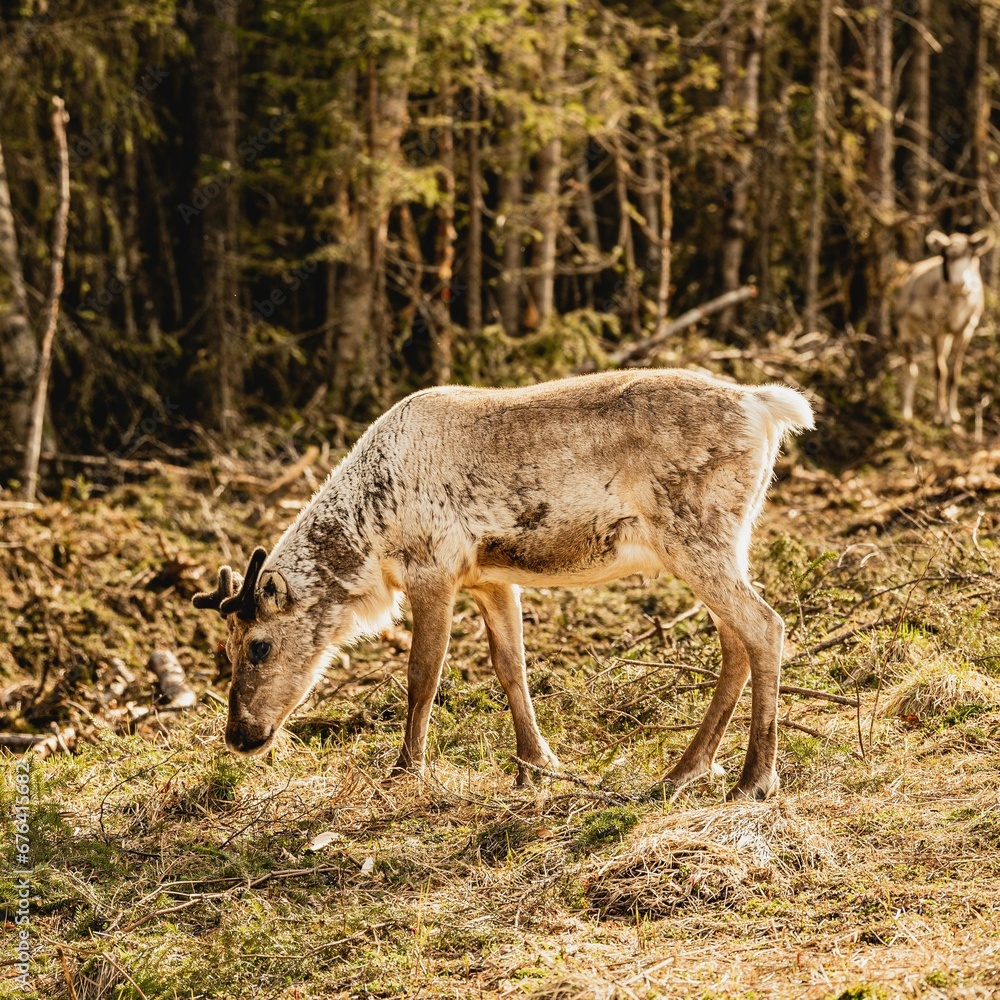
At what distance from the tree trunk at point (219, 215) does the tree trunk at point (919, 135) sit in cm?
1021

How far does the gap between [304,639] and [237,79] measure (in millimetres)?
10745

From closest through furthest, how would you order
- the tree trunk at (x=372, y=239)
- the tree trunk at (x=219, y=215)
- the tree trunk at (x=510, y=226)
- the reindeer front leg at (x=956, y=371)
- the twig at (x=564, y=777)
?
1. the twig at (x=564, y=777)
2. the tree trunk at (x=372, y=239)
3. the tree trunk at (x=219, y=215)
4. the tree trunk at (x=510, y=226)
5. the reindeer front leg at (x=956, y=371)

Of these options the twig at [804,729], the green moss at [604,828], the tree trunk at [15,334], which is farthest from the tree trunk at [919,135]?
the green moss at [604,828]

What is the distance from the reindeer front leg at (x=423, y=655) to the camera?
22.1 ft

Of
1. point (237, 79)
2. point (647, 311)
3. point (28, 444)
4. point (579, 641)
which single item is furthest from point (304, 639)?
point (647, 311)

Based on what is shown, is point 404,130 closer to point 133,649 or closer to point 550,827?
point 133,649

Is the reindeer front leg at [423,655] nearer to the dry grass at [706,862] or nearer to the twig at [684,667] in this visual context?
the twig at [684,667]

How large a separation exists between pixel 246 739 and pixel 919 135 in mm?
18086

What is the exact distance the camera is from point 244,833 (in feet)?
20.8

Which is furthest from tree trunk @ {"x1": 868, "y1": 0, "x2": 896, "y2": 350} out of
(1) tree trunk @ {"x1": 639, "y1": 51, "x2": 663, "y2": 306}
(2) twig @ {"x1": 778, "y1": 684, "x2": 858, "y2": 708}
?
(2) twig @ {"x1": 778, "y1": 684, "x2": 858, "y2": 708}

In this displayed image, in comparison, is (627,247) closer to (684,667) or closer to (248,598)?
(684,667)

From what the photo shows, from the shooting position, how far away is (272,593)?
688 centimetres

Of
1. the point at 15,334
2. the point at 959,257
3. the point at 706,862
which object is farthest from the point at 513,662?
the point at 959,257

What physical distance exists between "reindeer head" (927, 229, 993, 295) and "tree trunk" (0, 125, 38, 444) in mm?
10921
